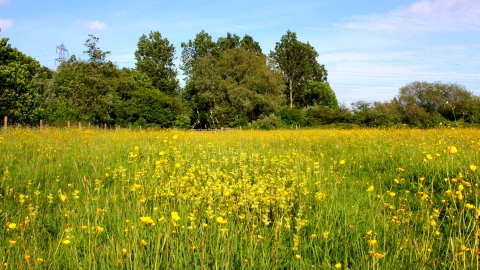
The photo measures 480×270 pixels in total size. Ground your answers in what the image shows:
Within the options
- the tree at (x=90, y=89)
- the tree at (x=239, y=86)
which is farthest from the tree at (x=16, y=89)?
the tree at (x=239, y=86)

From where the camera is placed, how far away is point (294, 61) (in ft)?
158

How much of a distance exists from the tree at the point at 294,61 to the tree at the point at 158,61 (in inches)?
602

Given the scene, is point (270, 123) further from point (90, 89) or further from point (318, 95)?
point (318, 95)

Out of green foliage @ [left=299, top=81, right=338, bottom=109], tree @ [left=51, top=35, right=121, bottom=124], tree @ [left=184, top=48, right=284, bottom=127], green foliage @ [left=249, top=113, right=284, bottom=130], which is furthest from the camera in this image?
green foliage @ [left=299, top=81, right=338, bottom=109]

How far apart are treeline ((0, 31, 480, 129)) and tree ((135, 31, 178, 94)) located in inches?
5.7

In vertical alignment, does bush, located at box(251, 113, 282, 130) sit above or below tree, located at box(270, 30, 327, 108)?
below

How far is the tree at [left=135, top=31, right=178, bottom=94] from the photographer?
156ft

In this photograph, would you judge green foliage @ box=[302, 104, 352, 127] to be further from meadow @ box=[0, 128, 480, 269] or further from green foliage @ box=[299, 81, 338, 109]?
meadow @ box=[0, 128, 480, 269]

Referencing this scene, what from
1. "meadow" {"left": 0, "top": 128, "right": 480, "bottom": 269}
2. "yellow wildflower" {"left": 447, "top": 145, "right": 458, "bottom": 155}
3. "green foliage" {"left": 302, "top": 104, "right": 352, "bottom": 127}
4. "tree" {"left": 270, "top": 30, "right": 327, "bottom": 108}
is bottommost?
"meadow" {"left": 0, "top": 128, "right": 480, "bottom": 269}

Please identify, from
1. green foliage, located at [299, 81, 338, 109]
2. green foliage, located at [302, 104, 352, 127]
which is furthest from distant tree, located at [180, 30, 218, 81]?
green foliage, located at [302, 104, 352, 127]

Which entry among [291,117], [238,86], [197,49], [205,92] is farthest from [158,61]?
[291,117]

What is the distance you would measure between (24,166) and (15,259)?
3144 mm

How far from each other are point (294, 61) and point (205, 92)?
15.0 metres

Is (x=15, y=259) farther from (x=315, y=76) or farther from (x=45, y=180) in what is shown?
(x=315, y=76)
